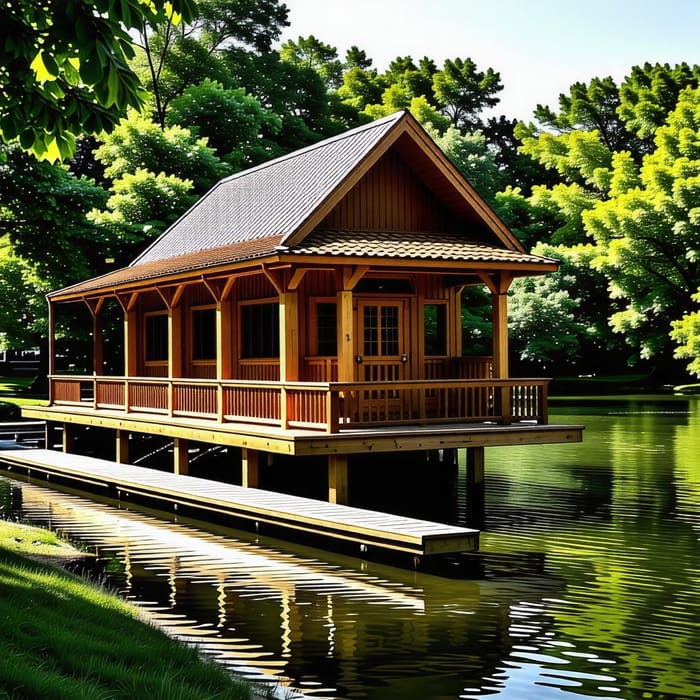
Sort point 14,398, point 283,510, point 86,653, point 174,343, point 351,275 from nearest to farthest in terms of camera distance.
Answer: point 86,653 < point 283,510 < point 351,275 < point 174,343 < point 14,398

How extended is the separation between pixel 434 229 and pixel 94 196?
1762 centimetres

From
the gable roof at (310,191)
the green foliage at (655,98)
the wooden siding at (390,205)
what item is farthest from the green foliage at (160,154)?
the green foliage at (655,98)

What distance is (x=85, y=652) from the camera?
7.94 metres

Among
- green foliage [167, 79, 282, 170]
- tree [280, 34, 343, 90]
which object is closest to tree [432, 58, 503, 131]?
tree [280, 34, 343, 90]

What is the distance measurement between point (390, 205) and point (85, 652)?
15.4 m

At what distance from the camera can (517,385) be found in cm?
Result: 2061

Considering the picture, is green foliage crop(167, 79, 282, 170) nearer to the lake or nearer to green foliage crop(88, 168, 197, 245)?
green foliage crop(88, 168, 197, 245)

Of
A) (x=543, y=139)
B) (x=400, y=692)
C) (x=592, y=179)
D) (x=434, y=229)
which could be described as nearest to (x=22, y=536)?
(x=400, y=692)

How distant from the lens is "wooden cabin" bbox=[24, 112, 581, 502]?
62.4 ft

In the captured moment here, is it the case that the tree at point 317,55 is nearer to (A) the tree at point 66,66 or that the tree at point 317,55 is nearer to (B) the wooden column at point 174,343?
(B) the wooden column at point 174,343

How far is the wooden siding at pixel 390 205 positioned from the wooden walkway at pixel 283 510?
5.77 meters

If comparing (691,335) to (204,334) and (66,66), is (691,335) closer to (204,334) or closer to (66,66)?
(204,334)

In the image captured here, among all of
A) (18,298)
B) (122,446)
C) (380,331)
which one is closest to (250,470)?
(380,331)

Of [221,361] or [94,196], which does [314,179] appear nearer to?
[221,361]
